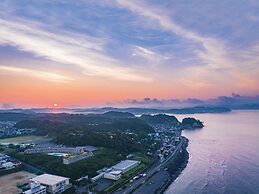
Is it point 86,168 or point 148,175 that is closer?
point 86,168

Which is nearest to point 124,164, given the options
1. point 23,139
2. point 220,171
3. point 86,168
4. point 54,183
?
point 86,168

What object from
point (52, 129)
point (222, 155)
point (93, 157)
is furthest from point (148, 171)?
point (52, 129)

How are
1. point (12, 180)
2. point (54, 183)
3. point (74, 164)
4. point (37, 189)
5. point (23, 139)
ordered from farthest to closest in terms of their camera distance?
point (23, 139) < point (74, 164) < point (12, 180) < point (54, 183) < point (37, 189)

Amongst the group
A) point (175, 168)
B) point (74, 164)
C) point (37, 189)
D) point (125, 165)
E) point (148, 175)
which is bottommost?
point (175, 168)

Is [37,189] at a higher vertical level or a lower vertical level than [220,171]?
higher

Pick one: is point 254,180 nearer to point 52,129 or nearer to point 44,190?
point 44,190

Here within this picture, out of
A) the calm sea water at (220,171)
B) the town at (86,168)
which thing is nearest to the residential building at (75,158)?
the town at (86,168)

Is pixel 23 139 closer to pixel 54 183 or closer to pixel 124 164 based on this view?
pixel 124 164
